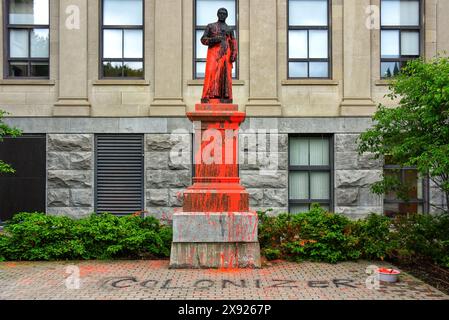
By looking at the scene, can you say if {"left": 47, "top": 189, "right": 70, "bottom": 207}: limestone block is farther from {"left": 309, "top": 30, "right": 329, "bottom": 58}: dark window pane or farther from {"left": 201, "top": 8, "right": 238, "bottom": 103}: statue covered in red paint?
{"left": 309, "top": 30, "right": 329, "bottom": 58}: dark window pane

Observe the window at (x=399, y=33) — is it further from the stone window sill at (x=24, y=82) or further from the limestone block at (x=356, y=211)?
the stone window sill at (x=24, y=82)

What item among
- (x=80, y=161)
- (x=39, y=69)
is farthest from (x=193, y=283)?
(x=39, y=69)

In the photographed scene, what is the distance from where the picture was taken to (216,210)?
9750mm

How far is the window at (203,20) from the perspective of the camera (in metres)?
15.7

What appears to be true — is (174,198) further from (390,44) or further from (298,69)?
(390,44)

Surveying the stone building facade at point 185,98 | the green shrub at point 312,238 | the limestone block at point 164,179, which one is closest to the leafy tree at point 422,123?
the green shrub at point 312,238

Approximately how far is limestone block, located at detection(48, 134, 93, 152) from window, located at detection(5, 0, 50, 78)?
2234 mm

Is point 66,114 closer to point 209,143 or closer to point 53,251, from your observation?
point 53,251

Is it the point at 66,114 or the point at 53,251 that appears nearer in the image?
the point at 53,251

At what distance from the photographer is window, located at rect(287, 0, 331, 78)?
15758 millimetres

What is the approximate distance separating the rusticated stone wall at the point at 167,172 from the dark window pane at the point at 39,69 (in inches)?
174

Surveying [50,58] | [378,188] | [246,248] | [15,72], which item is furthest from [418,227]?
[15,72]

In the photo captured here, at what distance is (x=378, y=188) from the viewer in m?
10.8

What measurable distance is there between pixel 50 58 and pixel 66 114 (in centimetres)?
204
